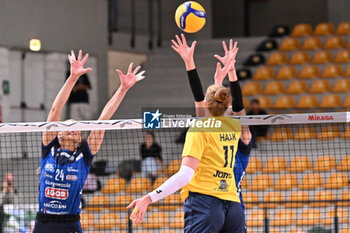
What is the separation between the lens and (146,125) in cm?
623

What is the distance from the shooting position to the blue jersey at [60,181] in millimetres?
5734

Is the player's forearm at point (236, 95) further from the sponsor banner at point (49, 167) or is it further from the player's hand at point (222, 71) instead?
the sponsor banner at point (49, 167)

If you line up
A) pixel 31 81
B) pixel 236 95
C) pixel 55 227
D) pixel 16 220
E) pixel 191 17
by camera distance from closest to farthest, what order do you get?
pixel 236 95 < pixel 55 227 < pixel 191 17 < pixel 16 220 < pixel 31 81

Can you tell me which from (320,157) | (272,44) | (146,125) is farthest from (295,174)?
(146,125)

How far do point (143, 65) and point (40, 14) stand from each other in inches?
151

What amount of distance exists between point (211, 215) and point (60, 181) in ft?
5.30

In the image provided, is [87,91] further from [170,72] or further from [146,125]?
[146,125]

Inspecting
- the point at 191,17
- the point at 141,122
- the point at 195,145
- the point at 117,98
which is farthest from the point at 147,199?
the point at 191,17

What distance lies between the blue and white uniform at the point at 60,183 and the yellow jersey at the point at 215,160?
1245 millimetres

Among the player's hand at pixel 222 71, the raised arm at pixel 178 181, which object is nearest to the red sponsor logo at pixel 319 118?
the player's hand at pixel 222 71

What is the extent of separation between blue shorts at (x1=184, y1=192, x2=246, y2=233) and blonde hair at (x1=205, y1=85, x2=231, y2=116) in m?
0.67

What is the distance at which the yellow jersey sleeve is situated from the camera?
4.71m

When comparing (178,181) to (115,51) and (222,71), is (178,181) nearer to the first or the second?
A: (222,71)

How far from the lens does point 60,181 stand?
18.8 ft
